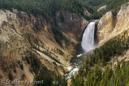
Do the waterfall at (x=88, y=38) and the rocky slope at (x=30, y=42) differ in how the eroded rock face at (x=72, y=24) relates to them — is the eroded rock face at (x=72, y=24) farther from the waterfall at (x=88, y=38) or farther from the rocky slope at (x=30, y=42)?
the waterfall at (x=88, y=38)

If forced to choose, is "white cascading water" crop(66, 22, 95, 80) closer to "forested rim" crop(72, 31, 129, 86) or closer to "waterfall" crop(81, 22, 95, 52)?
"waterfall" crop(81, 22, 95, 52)

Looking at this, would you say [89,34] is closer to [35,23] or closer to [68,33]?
[68,33]

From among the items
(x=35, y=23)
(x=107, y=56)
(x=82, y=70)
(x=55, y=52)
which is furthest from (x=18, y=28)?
(x=107, y=56)

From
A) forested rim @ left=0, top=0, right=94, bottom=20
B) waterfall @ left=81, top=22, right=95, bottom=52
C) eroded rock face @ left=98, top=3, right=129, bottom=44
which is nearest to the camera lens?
eroded rock face @ left=98, top=3, right=129, bottom=44

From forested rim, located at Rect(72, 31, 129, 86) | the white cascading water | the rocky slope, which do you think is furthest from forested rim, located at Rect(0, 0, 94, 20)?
forested rim, located at Rect(72, 31, 129, 86)

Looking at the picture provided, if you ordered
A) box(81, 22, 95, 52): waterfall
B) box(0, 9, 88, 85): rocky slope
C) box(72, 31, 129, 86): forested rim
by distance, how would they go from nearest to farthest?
box(72, 31, 129, 86): forested rim < box(0, 9, 88, 85): rocky slope < box(81, 22, 95, 52): waterfall
